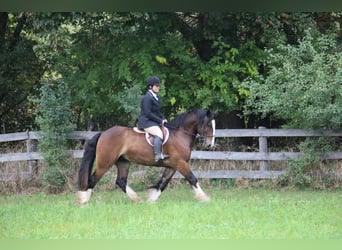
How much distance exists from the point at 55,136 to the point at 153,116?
3.47 meters

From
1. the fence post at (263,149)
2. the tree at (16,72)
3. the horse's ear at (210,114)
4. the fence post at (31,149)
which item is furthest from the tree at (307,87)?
the tree at (16,72)

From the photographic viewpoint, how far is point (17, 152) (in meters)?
12.7

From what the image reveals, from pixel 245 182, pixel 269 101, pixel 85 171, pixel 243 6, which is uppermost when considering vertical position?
pixel 243 6

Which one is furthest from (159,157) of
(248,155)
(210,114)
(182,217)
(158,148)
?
(248,155)

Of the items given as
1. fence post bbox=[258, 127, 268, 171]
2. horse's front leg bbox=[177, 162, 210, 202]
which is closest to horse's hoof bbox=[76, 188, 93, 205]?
horse's front leg bbox=[177, 162, 210, 202]

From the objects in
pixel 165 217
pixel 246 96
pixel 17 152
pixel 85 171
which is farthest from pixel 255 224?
pixel 17 152

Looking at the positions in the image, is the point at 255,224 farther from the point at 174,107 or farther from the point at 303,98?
the point at 174,107

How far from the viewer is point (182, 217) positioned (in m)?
7.81

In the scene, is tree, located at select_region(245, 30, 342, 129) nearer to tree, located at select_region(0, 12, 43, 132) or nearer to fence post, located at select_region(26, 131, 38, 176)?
fence post, located at select_region(26, 131, 38, 176)

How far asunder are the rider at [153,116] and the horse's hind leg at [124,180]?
23.5 inches

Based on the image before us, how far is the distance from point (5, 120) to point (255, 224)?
39.9 feet

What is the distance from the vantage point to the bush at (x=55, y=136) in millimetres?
11812

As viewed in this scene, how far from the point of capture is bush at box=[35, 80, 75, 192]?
11812 mm

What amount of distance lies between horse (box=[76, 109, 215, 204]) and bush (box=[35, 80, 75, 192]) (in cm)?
237
